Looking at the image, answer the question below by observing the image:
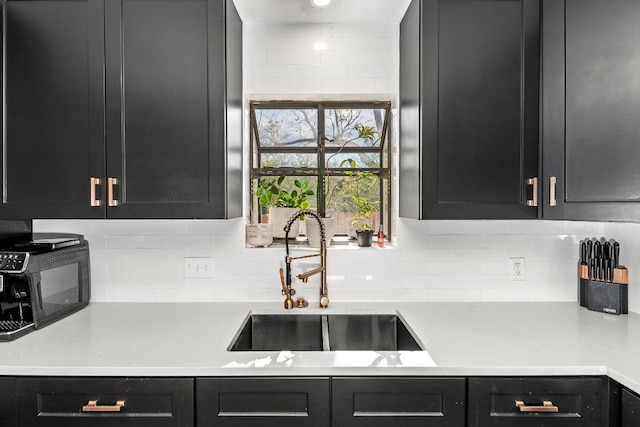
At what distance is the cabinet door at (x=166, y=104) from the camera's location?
1.59 m

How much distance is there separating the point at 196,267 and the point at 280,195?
1.85 ft

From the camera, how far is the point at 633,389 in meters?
1.11

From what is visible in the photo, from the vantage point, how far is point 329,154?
227cm

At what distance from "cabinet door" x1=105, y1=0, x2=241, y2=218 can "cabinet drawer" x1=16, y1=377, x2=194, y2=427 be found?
2.08 feet

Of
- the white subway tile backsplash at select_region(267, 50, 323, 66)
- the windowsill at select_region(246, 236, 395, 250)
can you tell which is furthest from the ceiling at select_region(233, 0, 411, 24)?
the windowsill at select_region(246, 236, 395, 250)

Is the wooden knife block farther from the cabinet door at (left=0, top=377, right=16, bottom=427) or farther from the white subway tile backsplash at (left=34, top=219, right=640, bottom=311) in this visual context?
the cabinet door at (left=0, top=377, right=16, bottom=427)

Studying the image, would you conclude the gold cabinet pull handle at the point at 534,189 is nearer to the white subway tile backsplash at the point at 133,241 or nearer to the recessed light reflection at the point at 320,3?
the recessed light reflection at the point at 320,3

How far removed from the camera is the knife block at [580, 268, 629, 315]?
67.6 inches

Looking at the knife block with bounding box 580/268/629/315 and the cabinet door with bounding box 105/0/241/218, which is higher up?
the cabinet door with bounding box 105/0/241/218

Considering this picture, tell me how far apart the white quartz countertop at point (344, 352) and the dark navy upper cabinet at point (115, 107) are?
0.46 metres

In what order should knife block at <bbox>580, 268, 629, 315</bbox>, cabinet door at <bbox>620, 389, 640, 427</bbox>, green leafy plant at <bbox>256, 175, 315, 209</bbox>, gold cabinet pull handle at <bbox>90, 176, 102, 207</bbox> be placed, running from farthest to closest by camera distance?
green leafy plant at <bbox>256, 175, 315, 209</bbox> < knife block at <bbox>580, 268, 629, 315</bbox> < gold cabinet pull handle at <bbox>90, 176, 102, 207</bbox> < cabinet door at <bbox>620, 389, 640, 427</bbox>

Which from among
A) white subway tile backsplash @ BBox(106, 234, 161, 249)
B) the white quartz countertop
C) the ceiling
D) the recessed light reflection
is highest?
the ceiling

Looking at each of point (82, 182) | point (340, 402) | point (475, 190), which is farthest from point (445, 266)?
point (82, 182)

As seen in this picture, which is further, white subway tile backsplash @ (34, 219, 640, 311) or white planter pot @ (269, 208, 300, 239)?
white planter pot @ (269, 208, 300, 239)
